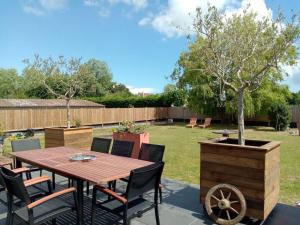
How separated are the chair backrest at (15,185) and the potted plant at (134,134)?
4.12 meters

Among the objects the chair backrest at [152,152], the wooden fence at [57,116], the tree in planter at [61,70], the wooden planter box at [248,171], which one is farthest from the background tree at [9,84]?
the wooden planter box at [248,171]

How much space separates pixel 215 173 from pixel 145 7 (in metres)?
8.55

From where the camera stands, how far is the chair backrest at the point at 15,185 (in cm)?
245

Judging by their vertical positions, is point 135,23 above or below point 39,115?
above

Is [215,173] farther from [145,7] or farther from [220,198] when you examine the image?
[145,7]

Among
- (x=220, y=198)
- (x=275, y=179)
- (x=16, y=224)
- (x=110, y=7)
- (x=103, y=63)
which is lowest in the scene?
(x=16, y=224)

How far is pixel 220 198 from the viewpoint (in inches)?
127

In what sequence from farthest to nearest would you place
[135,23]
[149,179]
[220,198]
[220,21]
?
[135,23]
[220,21]
[220,198]
[149,179]

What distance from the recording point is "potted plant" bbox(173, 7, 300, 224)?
9.88 ft

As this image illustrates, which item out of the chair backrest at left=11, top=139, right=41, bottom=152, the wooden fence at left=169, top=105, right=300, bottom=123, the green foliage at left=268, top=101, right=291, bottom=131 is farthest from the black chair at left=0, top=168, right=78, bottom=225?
the wooden fence at left=169, top=105, right=300, bottom=123

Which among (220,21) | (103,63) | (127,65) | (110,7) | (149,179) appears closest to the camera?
(149,179)

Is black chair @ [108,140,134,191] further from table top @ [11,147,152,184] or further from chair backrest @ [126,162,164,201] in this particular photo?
chair backrest @ [126,162,164,201]

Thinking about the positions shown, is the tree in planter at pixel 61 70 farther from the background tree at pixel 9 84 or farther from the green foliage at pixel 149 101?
the background tree at pixel 9 84

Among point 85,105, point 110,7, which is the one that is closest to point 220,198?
point 110,7
